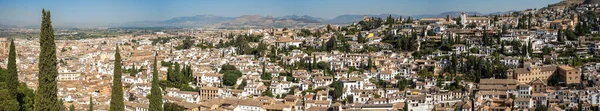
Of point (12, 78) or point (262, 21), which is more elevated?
point (262, 21)

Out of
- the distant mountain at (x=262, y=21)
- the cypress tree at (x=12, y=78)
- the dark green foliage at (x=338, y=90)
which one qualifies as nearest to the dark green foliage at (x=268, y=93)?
the dark green foliage at (x=338, y=90)

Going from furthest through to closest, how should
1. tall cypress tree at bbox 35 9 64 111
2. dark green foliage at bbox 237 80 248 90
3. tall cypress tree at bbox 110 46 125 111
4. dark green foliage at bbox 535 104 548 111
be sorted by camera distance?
dark green foliage at bbox 237 80 248 90
dark green foliage at bbox 535 104 548 111
tall cypress tree at bbox 110 46 125 111
tall cypress tree at bbox 35 9 64 111

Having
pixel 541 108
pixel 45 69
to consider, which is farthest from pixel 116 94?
pixel 541 108

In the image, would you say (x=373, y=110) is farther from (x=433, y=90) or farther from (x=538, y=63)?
(x=538, y=63)

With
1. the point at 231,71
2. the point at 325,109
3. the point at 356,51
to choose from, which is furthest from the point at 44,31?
the point at 356,51

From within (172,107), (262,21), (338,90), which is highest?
(262,21)

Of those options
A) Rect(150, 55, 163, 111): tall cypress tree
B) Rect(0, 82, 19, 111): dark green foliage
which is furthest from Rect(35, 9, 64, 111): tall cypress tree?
Rect(0, 82, 19, 111): dark green foliage

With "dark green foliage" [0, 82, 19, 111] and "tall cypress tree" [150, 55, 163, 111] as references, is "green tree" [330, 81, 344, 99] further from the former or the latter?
"dark green foliage" [0, 82, 19, 111]

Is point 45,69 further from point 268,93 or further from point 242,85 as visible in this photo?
point 242,85
